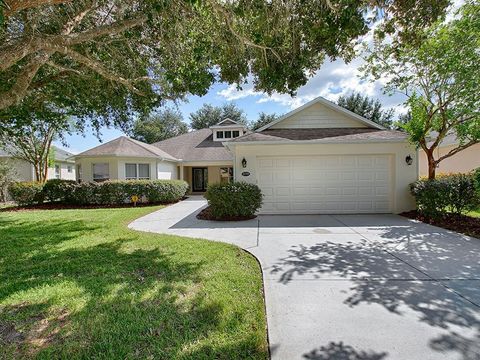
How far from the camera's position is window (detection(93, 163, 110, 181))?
1684cm

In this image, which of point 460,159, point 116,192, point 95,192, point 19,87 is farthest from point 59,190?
point 460,159

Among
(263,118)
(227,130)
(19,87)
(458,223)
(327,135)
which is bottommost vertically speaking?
(458,223)

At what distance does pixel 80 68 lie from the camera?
7652 mm

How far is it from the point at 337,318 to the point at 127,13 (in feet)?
24.2

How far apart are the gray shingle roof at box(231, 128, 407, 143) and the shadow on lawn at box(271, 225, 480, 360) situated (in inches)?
173

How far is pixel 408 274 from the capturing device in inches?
171

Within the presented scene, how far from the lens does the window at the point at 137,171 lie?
1727 cm

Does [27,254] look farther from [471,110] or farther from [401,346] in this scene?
[471,110]

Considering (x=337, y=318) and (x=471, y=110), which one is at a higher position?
(x=471, y=110)

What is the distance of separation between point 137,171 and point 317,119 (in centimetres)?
1232

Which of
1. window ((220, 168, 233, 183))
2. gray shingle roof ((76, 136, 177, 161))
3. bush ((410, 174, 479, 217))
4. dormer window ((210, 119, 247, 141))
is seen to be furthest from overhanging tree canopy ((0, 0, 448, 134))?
dormer window ((210, 119, 247, 141))

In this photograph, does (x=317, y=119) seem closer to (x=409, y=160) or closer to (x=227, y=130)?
(x=409, y=160)

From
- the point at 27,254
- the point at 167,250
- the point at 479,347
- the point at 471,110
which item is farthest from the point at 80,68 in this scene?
the point at 471,110

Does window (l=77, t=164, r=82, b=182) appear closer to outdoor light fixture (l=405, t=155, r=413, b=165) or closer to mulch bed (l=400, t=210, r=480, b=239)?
outdoor light fixture (l=405, t=155, r=413, b=165)
